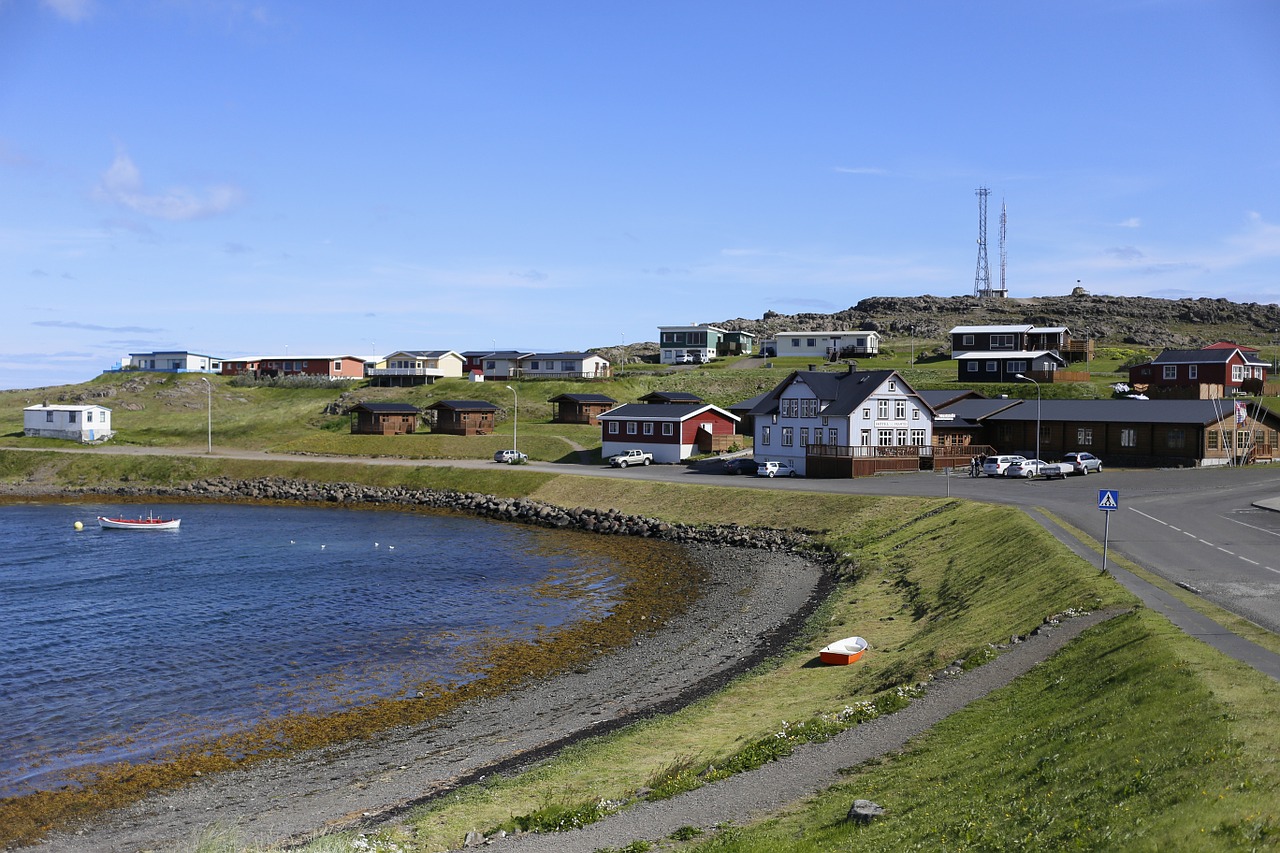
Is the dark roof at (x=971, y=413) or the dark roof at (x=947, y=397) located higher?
the dark roof at (x=947, y=397)

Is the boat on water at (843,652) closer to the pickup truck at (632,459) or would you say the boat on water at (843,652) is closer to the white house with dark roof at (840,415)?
the white house with dark roof at (840,415)

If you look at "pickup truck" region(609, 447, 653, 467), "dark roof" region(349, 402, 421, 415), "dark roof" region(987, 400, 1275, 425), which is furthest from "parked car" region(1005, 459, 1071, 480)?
"dark roof" region(349, 402, 421, 415)

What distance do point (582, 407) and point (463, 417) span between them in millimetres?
14152

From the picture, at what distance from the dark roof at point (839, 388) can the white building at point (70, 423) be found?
82.5 metres

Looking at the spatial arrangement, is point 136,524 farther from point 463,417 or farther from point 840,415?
point 840,415

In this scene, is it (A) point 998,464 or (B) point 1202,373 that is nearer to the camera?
(A) point 998,464

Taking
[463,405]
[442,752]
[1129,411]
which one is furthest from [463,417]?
[442,752]

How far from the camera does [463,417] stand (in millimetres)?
112250

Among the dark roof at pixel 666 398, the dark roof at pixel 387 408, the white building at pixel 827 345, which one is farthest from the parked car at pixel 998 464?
the white building at pixel 827 345

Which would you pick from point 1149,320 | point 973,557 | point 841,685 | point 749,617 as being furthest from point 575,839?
point 1149,320

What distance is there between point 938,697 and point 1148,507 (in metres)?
34.9

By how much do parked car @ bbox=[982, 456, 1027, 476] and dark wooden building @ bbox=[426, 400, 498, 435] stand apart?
2371 inches

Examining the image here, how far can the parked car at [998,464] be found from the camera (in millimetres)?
71812

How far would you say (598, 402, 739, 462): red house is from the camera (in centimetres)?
9138
